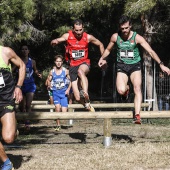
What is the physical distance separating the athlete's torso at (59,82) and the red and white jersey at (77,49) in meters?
2.12

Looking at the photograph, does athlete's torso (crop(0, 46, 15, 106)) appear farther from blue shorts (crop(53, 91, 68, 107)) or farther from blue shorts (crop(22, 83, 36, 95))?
blue shorts (crop(53, 91, 68, 107))

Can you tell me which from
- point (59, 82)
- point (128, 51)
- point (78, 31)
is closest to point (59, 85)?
point (59, 82)

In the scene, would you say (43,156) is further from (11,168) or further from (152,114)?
(152,114)

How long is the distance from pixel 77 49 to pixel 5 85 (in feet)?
9.90

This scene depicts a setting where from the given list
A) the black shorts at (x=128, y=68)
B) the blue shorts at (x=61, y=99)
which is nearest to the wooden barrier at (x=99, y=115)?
the black shorts at (x=128, y=68)

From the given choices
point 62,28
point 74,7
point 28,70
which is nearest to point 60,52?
point 62,28

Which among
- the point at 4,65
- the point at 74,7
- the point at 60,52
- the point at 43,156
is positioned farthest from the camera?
the point at 60,52

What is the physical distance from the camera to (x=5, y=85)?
6.14m

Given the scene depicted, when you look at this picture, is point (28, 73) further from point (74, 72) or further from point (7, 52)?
point (7, 52)

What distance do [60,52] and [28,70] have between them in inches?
572

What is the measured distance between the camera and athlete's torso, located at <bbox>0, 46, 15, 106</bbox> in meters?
6.09

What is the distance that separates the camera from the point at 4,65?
6113mm

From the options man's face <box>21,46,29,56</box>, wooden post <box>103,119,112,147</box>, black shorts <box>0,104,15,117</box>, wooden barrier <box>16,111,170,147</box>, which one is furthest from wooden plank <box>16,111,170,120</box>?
man's face <box>21,46,29,56</box>

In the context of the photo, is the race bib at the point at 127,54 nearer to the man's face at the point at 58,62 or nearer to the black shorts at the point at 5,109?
the man's face at the point at 58,62
